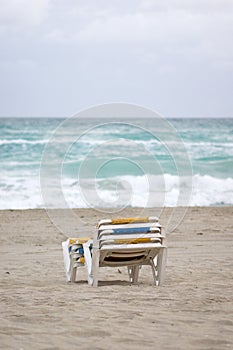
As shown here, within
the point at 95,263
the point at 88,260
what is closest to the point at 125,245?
the point at 95,263

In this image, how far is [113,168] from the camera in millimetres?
27844

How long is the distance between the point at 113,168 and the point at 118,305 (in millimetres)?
21816

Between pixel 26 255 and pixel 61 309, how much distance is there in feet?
14.2

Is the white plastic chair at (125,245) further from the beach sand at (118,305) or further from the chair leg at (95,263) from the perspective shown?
the beach sand at (118,305)

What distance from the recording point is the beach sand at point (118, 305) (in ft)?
16.3

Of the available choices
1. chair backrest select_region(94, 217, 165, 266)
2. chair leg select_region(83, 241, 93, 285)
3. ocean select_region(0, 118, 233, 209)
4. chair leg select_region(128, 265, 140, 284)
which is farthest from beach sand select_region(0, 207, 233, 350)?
ocean select_region(0, 118, 233, 209)

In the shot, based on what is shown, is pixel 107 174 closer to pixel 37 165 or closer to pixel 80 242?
pixel 37 165

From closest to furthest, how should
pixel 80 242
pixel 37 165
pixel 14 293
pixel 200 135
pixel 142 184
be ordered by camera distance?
pixel 14 293 < pixel 80 242 < pixel 142 184 < pixel 37 165 < pixel 200 135

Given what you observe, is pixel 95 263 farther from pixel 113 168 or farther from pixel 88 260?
pixel 113 168

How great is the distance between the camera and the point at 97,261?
7.11m

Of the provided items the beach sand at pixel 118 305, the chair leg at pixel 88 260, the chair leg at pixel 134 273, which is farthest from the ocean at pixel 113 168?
the chair leg at pixel 88 260

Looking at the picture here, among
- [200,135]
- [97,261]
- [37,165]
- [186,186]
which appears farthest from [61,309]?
[200,135]

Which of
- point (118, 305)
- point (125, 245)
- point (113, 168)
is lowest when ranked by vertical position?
point (118, 305)

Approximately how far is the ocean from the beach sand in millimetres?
9237
